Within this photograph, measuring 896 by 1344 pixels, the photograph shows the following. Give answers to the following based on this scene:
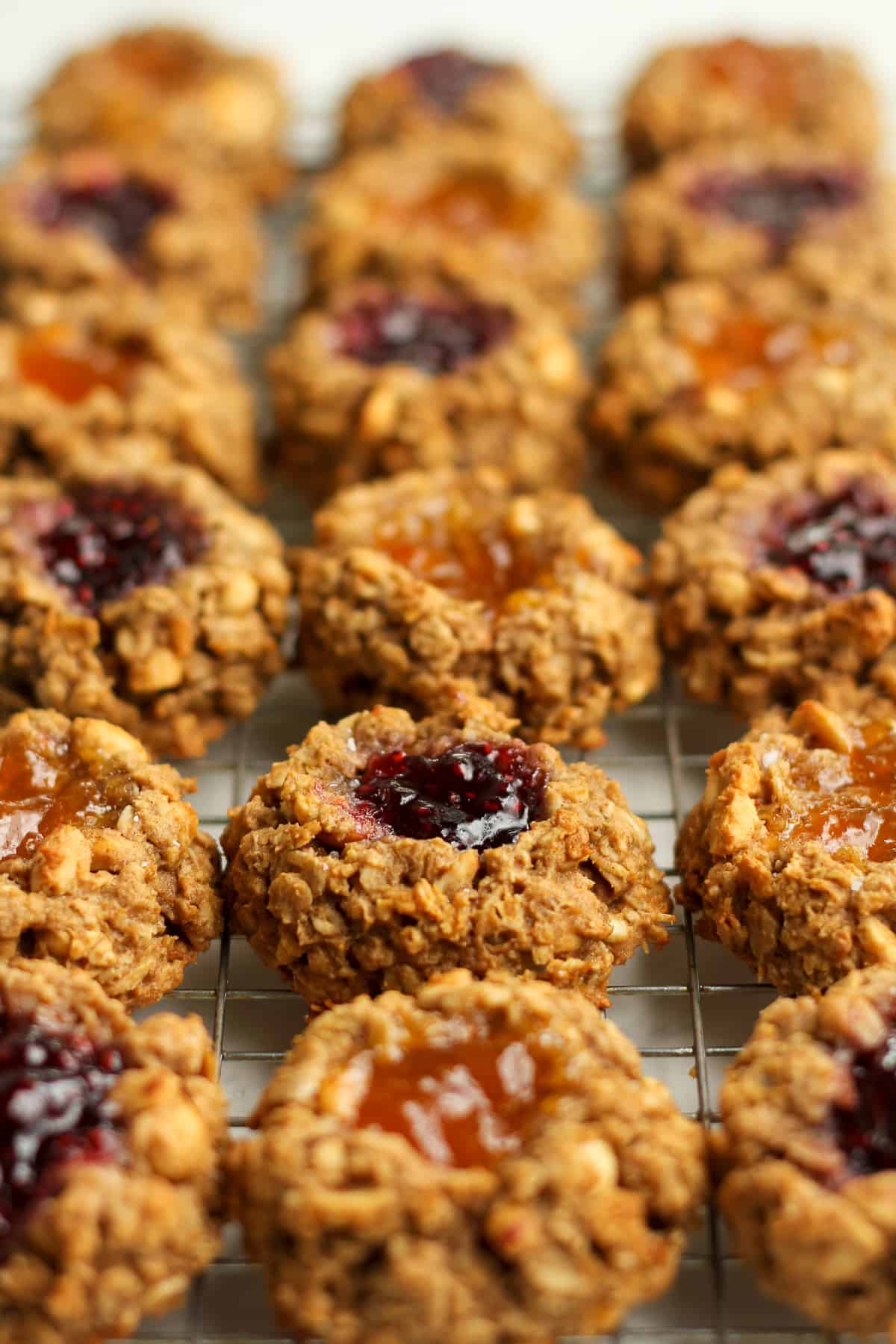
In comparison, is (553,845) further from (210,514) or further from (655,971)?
Result: (210,514)

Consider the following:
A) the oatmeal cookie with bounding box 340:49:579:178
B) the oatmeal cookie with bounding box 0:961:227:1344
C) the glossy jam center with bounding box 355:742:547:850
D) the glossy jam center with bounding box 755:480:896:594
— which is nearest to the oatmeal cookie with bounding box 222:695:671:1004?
the glossy jam center with bounding box 355:742:547:850

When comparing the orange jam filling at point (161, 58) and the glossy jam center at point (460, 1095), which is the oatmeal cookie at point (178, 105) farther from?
the glossy jam center at point (460, 1095)

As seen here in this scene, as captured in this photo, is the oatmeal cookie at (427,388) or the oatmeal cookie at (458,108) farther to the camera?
the oatmeal cookie at (458,108)

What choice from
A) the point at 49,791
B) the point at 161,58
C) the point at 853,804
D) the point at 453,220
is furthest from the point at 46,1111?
the point at 161,58

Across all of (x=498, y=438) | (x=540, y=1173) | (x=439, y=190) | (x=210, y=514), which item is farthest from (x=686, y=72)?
(x=540, y=1173)

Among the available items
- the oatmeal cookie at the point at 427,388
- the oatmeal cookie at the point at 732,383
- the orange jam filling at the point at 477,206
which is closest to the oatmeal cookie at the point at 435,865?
the oatmeal cookie at the point at 427,388

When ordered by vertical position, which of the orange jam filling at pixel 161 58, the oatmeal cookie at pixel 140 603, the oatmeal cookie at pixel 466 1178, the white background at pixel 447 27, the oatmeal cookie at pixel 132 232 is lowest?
the oatmeal cookie at pixel 466 1178

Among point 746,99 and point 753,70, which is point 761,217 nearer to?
point 746,99
